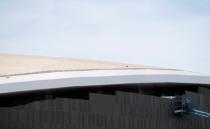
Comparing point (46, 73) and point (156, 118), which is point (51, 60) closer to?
point (46, 73)

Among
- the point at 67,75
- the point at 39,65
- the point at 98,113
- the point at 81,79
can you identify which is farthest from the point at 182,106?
the point at 39,65

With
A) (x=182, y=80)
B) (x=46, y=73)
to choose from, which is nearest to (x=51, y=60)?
(x=46, y=73)

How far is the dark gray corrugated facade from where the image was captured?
2845 centimetres

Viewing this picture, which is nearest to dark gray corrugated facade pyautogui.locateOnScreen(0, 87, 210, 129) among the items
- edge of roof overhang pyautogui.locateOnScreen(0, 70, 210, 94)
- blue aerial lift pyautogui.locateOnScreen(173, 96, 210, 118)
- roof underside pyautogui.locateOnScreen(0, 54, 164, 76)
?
blue aerial lift pyautogui.locateOnScreen(173, 96, 210, 118)

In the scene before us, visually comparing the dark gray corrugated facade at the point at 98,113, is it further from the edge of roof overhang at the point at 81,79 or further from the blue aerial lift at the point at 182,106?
the edge of roof overhang at the point at 81,79

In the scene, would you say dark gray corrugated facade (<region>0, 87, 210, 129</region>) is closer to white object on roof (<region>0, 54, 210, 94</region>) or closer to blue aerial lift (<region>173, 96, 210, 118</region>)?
blue aerial lift (<region>173, 96, 210, 118</region>)

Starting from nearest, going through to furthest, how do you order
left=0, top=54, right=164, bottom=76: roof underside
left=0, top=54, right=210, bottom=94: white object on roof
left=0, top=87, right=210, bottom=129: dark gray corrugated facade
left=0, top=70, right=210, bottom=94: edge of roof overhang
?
left=0, top=87, right=210, bottom=129: dark gray corrugated facade → left=0, top=70, right=210, bottom=94: edge of roof overhang → left=0, top=54, right=210, bottom=94: white object on roof → left=0, top=54, right=164, bottom=76: roof underside

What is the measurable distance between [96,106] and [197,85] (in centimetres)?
1046

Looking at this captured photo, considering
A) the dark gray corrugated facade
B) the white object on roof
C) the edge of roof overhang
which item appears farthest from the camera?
the white object on roof

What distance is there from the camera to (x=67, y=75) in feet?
106

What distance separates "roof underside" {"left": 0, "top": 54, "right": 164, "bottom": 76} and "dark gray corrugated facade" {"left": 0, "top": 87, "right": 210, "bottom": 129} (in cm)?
445

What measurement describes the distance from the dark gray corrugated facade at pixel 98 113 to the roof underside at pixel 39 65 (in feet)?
14.6

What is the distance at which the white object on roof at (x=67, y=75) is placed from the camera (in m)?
31.0

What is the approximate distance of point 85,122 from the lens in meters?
29.3
